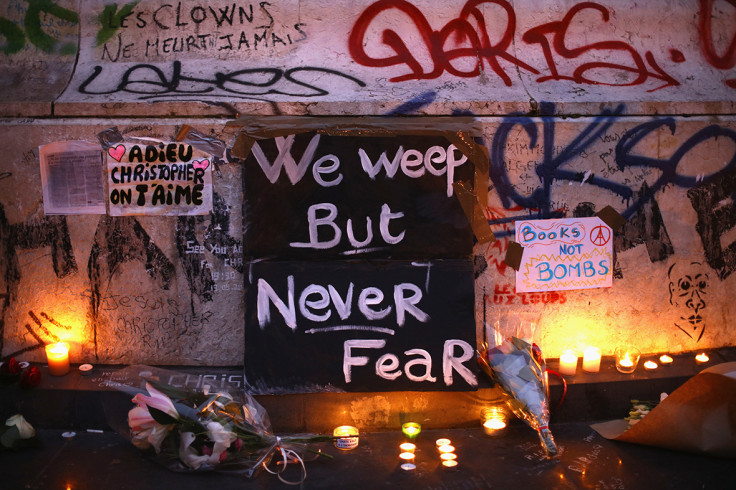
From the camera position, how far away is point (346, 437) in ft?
13.0

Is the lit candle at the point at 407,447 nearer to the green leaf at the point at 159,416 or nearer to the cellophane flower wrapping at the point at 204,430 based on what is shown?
the cellophane flower wrapping at the point at 204,430

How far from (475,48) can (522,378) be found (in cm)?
248

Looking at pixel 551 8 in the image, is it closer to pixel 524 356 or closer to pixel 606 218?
pixel 606 218

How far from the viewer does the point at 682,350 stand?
488cm

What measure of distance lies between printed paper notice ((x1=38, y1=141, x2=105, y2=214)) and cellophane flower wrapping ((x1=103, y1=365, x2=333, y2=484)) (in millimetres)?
1275

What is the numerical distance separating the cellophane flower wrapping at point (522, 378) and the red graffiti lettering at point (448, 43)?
197 centimetres

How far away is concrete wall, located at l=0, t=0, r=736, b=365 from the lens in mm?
4461

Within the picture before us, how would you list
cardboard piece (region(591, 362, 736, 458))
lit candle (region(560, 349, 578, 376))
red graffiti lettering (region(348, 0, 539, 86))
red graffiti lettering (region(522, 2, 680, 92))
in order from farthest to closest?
1. red graffiti lettering (region(522, 2, 680, 92))
2. red graffiti lettering (region(348, 0, 539, 86))
3. lit candle (region(560, 349, 578, 376))
4. cardboard piece (region(591, 362, 736, 458))

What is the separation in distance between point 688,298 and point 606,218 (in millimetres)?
937

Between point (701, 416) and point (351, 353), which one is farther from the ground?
point (351, 353)

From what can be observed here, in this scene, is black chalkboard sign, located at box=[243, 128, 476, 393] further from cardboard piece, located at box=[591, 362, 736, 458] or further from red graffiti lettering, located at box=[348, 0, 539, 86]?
cardboard piece, located at box=[591, 362, 736, 458]

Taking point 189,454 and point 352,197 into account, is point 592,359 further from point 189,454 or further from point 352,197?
point 189,454

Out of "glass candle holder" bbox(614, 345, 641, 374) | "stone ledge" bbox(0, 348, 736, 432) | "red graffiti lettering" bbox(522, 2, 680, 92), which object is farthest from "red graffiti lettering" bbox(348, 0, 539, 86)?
"stone ledge" bbox(0, 348, 736, 432)

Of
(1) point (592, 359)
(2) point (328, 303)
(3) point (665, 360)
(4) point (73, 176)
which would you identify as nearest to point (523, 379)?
(1) point (592, 359)
